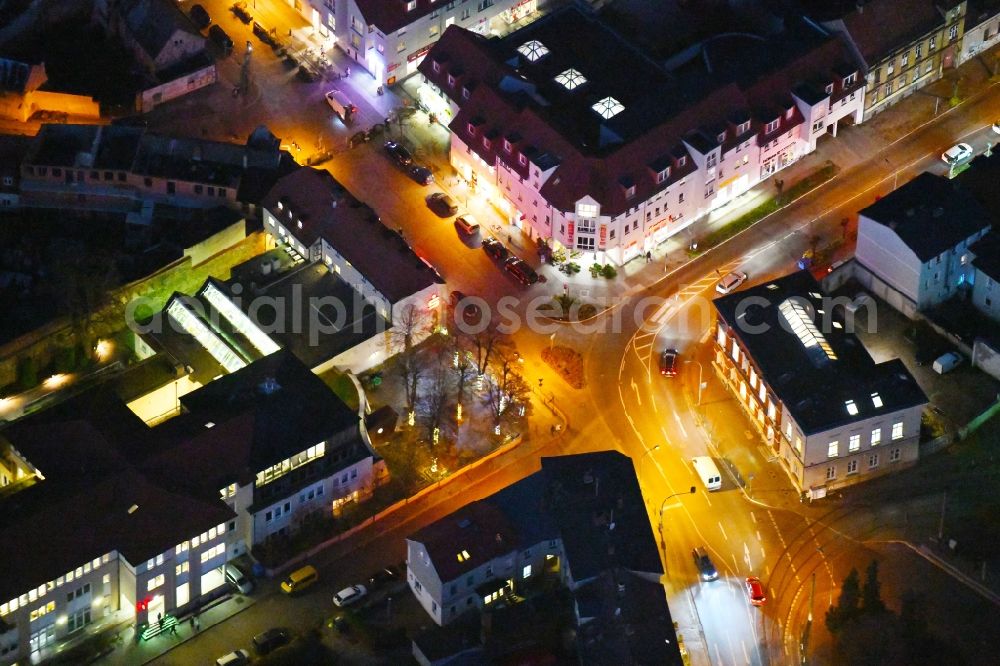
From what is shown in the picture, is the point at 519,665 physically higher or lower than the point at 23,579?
lower

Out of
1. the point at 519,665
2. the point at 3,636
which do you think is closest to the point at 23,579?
the point at 3,636

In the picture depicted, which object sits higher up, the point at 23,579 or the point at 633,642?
the point at 23,579

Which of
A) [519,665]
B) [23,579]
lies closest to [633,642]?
[519,665]

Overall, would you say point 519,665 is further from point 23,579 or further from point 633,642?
point 23,579

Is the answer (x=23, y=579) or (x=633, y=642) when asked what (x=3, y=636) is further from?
(x=633, y=642)

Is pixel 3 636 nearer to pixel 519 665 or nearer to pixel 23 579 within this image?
pixel 23 579
